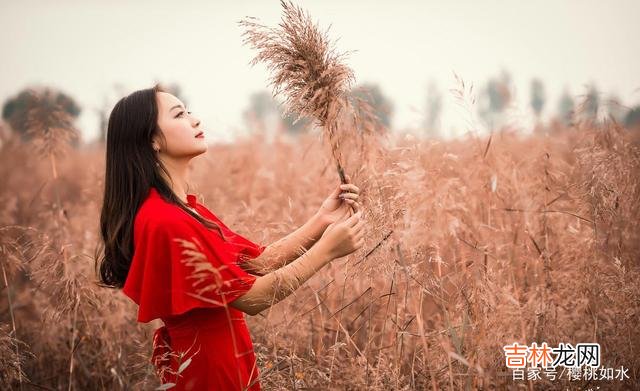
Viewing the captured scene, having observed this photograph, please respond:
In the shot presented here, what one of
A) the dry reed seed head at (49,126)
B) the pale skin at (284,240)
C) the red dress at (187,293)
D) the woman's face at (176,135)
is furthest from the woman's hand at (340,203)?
the dry reed seed head at (49,126)

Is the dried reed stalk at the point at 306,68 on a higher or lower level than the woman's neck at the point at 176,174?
higher

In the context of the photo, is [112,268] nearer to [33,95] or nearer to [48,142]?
[48,142]

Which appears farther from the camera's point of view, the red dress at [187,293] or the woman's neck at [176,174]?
the woman's neck at [176,174]

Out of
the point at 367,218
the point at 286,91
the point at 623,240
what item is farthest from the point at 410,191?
the point at 623,240

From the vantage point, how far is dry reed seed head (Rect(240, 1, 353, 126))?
2.00 metres

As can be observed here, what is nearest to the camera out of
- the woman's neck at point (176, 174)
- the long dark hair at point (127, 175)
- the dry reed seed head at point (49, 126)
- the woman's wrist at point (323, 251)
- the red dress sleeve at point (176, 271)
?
the red dress sleeve at point (176, 271)

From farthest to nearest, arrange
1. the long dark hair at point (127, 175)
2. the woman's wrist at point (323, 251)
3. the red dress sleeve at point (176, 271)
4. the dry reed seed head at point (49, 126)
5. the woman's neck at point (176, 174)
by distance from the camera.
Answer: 1. the dry reed seed head at point (49, 126)
2. the woman's neck at point (176, 174)
3. the long dark hair at point (127, 175)
4. the woman's wrist at point (323, 251)
5. the red dress sleeve at point (176, 271)

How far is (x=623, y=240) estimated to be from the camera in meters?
3.06

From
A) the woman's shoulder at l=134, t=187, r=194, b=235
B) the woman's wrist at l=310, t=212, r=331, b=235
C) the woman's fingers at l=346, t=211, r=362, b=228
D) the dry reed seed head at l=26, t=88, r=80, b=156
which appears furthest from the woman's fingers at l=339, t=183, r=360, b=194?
the dry reed seed head at l=26, t=88, r=80, b=156

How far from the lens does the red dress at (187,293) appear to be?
1.88 metres

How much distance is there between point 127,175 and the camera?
2209 mm

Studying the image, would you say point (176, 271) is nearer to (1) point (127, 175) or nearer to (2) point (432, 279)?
(1) point (127, 175)

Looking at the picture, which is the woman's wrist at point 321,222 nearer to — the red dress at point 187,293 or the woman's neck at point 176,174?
the red dress at point 187,293

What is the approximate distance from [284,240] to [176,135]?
70 cm
